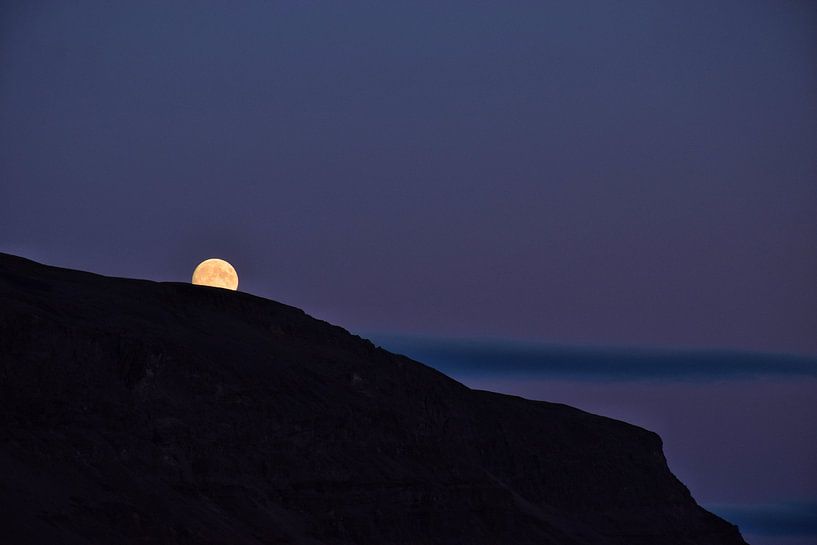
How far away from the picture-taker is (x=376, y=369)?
80562mm

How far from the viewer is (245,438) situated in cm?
6469

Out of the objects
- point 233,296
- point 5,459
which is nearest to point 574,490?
point 233,296

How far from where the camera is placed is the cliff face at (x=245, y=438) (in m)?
55.1

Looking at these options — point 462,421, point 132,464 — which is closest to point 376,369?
point 462,421

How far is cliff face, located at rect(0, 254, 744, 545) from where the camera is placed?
5509 cm

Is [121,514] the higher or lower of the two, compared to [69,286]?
lower

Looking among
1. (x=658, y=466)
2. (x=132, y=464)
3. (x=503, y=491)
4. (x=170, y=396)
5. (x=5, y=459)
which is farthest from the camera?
(x=658, y=466)

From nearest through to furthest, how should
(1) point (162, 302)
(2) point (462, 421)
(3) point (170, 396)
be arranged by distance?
1. (3) point (170, 396)
2. (1) point (162, 302)
3. (2) point (462, 421)

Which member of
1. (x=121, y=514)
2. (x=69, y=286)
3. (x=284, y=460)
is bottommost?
(x=121, y=514)

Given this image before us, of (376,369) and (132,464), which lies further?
(376,369)

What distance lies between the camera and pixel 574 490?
89.8 meters

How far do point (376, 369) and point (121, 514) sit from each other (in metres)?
28.6

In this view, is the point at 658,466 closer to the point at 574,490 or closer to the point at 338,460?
the point at 574,490

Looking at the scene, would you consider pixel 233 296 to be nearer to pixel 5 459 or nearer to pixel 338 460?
pixel 338 460
